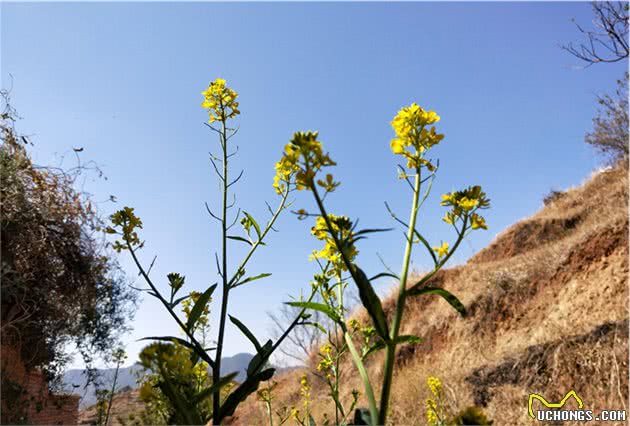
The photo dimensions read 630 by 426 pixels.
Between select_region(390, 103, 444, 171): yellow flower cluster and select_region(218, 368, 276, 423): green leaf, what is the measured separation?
1.51ft

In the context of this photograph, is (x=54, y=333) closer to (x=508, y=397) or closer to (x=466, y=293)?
(x=508, y=397)

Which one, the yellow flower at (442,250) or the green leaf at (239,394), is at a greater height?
the yellow flower at (442,250)

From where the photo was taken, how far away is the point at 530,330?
6.34m

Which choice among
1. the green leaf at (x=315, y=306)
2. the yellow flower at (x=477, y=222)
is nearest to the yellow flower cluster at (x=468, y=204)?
the yellow flower at (x=477, y=222)

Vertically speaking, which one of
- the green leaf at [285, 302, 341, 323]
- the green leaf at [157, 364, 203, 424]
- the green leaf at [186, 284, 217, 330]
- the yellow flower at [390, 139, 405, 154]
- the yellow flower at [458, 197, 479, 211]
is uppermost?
the yellow flower at [390, 139, 405, 154]

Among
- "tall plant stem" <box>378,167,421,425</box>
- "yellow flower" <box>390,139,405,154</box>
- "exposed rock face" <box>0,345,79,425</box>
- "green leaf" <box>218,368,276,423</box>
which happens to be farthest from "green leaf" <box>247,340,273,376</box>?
"exposed rock face" <box>0,345,79,425</box>

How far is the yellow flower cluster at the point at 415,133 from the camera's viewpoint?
84 centimetres

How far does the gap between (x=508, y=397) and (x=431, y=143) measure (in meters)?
4.66

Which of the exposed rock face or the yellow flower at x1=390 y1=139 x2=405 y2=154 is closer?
the yellow flower at x1=390 y1=139 x2=405 y2=154

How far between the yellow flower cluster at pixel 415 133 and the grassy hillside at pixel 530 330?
2.71 meters

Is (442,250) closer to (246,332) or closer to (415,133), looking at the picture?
(415,133)

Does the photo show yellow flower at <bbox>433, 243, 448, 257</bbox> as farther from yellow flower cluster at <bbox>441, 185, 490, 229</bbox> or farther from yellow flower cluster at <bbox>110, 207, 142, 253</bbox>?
yellow flower cluster at <bbox>110, 207, 142, 253</bbox>

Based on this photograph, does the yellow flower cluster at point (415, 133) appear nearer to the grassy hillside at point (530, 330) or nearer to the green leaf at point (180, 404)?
the green leaf at point (180, 404)

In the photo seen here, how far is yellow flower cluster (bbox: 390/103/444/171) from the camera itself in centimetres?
84
